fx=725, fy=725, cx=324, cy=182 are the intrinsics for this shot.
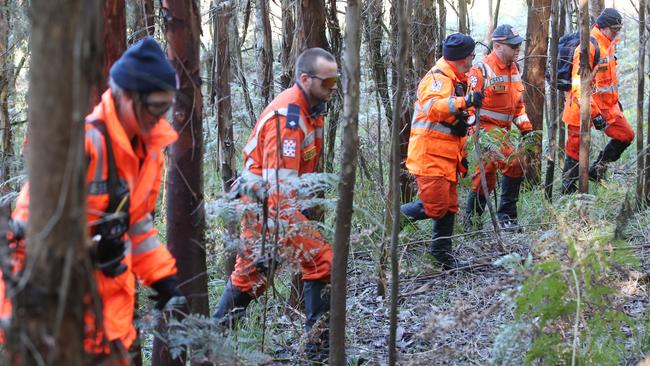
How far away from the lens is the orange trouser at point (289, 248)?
425 centimetres

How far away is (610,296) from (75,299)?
10.8ft

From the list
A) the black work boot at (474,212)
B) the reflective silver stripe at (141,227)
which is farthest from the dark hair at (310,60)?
the black work boot at (474,212)

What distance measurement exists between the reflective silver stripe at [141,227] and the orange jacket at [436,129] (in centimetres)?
368

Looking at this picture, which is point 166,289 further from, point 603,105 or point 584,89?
point 603,105

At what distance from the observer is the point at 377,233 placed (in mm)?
7234

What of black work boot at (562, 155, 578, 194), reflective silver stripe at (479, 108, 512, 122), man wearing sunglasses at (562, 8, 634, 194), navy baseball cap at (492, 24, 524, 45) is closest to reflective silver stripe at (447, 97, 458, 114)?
navy baseball cap at (492, 24, 524, 45)

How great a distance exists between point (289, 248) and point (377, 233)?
310 cm

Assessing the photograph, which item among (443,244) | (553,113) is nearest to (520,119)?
(553,113)

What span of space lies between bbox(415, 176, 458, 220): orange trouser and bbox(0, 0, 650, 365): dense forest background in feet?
1.18

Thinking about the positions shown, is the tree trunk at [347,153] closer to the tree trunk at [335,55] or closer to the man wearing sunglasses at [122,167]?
the man wearing sunglasses at [122,167]

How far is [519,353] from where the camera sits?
165 inches

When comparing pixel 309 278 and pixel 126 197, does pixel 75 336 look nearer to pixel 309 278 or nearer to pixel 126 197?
pixel 126 197

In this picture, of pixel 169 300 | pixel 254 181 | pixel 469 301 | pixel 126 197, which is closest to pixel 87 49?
pixel 126 197

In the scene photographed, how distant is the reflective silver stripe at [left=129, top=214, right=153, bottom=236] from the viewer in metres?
3.38
